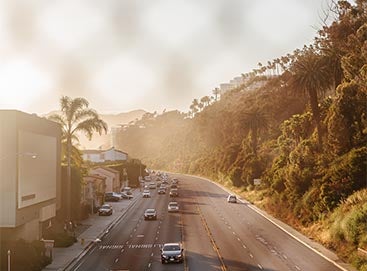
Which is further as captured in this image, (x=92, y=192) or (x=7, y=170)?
(x=92, y=192)

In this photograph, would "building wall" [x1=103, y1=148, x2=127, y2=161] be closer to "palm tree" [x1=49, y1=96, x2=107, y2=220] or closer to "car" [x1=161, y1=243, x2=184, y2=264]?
"palm tree" [x1=49, y1=96, x2=107, y2=220]

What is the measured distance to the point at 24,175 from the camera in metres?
39.2

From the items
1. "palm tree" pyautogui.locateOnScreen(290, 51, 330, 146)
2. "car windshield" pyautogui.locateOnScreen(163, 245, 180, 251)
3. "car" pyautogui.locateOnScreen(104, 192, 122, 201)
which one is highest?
"palm tree" pyautogui.locateOnScreen(290, 51, 330, 146)

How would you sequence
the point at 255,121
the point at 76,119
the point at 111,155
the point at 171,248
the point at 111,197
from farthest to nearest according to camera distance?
1. the point at 111,155
2. the point at 255,121
3. the point at 111,197
4. the point at 76,119
5. the point at 171,248

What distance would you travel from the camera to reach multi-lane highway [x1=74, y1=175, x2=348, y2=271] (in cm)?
3688

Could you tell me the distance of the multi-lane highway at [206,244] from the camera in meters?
36.9

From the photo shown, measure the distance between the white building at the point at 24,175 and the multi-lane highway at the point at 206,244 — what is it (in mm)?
4826

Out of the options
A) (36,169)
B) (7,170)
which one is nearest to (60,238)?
(36,169)

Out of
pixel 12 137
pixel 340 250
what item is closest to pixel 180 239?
pixel 340 250

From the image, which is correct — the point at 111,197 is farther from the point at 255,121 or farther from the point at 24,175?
the point at 24,175

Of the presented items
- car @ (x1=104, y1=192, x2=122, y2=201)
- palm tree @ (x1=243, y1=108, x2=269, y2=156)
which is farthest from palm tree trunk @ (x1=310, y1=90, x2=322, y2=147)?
palm tree @ (x1=243, y1=108, x2=269, y2=156)

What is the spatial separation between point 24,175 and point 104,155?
425 ft

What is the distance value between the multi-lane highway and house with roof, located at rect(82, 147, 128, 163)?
9243 centimetres

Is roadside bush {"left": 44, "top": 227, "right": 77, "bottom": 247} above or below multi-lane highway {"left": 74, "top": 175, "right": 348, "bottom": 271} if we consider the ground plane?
above
